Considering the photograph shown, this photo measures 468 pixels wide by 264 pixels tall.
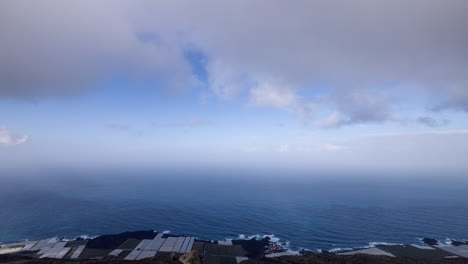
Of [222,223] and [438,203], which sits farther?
[438,203]

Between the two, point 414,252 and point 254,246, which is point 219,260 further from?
point 414,252

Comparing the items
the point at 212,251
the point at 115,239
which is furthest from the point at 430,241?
the point at 115,239

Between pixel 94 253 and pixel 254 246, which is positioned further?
pixel 254 246

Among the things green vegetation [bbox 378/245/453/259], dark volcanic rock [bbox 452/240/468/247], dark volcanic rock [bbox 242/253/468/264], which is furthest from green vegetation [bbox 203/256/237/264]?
dark volcanic rock [bbox 452/240/468/247]

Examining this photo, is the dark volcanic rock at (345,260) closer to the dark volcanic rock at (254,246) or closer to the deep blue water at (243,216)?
the dark volcanic rock at (254,246)

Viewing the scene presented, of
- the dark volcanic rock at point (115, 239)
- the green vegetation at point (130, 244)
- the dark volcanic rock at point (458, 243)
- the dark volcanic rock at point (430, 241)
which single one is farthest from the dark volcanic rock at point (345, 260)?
the dark volcanic rock at point (115, 239)

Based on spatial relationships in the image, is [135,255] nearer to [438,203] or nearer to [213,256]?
[213,256]

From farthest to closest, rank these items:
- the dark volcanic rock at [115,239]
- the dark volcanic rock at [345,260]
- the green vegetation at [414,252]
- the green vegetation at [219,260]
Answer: the dark volcanic rock at [115,239] < the green vegetation at [414,252] < the green vegetation at [219,260] < the dark volcanic rock at [345,260]

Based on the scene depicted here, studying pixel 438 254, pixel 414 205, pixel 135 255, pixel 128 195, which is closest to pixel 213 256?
pixel 135 255

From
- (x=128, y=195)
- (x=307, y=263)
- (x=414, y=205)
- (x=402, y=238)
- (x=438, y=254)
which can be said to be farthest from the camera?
(x=128, y=195)
